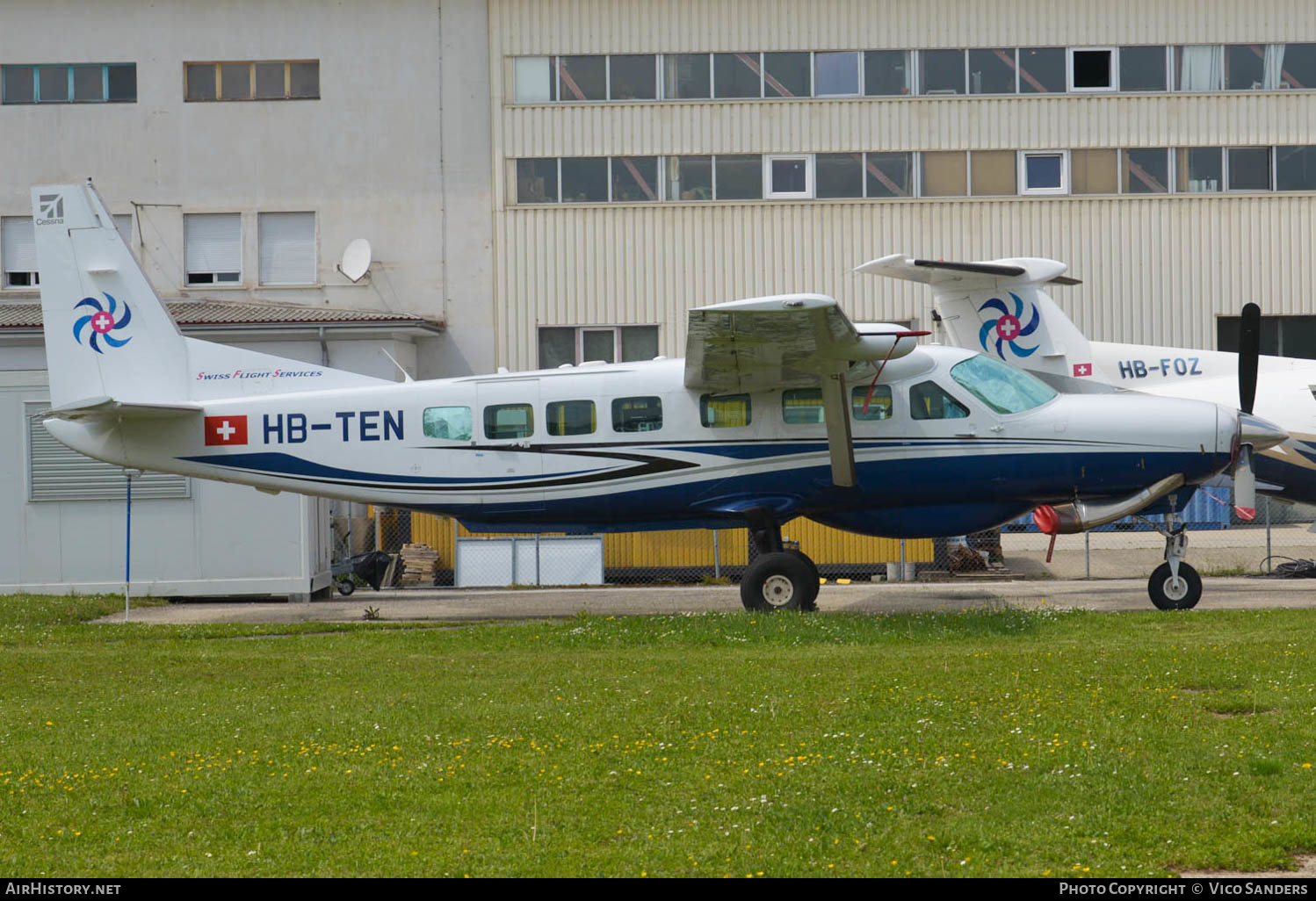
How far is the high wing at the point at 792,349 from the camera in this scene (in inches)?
543

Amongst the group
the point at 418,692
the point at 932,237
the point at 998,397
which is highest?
the point at 932,237

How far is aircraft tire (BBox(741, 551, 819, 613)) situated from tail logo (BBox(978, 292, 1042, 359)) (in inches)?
246

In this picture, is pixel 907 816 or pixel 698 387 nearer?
pixel 907 816

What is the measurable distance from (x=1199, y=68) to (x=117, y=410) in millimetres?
27306

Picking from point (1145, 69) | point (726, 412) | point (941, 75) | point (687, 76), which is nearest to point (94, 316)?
point (726, 412)

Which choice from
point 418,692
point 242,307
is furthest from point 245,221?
point 418,692

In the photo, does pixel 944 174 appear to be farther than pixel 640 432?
Yes

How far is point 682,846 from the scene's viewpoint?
6.07 meters

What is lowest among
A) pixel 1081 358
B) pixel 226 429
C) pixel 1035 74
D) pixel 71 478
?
pixel 71 478

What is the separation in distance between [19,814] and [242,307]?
2783cm

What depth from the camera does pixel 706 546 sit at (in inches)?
928

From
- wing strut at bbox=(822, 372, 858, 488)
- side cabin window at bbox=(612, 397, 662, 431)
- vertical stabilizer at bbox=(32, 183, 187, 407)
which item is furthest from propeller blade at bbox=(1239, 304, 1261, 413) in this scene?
vertical stabilizer at bbox=(32, 183, 187, 407)

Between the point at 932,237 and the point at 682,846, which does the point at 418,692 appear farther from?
the point at 932,237

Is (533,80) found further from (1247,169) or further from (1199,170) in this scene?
(1247,169)
